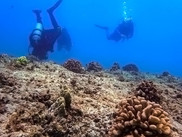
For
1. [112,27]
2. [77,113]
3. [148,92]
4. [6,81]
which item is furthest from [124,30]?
[112,27]

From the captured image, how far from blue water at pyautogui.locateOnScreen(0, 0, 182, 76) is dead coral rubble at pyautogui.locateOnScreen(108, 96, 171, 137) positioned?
123442mm

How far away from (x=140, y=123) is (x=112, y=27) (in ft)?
477

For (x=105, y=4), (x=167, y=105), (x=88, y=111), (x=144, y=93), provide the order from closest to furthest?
(x=88, y=111), (x=144, y=93), (x=167, y=105), (x=105, y=4)

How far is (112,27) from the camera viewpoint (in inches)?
5797

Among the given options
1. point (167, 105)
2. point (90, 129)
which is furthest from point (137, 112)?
point (167, 105)

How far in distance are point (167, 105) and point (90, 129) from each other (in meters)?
2.82

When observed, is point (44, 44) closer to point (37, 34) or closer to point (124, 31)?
point (37, 34)

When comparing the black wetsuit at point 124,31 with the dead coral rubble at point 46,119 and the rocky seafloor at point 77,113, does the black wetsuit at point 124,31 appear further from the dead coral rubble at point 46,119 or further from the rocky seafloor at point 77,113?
the dead coral rubble at point 46,119

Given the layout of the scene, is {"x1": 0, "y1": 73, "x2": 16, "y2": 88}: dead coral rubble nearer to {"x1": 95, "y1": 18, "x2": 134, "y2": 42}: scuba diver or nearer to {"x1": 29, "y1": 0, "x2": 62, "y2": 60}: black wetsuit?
{"x1": 29, "y1": 0, "x2": 62, "y2": 60}: black wetsuit

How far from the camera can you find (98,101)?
17.9 ft

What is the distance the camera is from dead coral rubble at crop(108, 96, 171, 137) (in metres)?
3.94

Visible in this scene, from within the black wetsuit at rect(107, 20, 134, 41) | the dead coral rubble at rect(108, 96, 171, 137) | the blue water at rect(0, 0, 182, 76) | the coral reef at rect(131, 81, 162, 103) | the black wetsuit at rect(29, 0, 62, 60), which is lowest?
the dead coral rubble at rect(108, 96, 171, 137)

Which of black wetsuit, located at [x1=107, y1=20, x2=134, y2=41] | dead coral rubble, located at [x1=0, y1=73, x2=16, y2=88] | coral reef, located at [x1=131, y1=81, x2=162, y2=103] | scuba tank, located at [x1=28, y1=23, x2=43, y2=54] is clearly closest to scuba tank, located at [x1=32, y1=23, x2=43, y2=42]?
scuba tank, located at [x1=28, y1=23, x2=43, y2=54]

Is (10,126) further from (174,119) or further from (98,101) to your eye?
(174,119)
